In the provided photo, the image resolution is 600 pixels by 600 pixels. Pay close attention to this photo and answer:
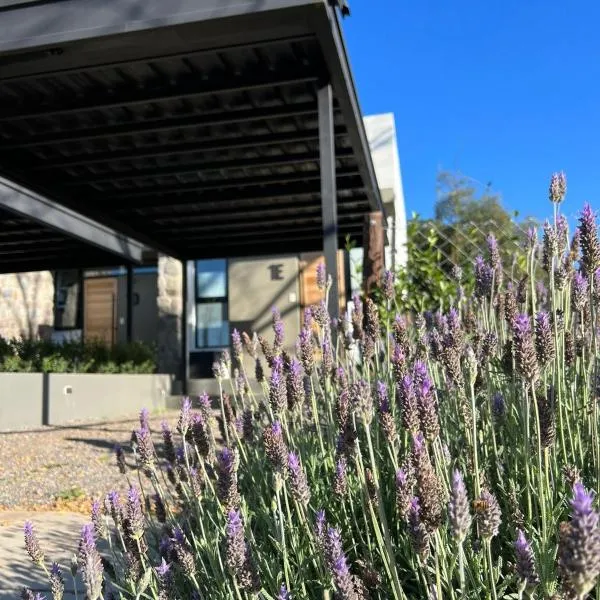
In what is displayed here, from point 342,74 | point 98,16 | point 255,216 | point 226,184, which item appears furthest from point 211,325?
point 98,16

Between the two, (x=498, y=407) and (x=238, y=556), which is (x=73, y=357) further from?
(x=238, y=556)

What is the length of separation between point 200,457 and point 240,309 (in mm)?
11704

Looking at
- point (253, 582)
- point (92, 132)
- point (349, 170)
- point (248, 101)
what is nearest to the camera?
point (253, 582)

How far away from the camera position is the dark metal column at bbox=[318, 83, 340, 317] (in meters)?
5.27

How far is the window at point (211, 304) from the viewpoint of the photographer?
1394 cm

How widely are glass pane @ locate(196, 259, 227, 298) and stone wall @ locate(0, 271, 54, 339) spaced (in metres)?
3.81

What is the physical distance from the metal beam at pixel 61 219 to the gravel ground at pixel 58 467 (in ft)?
8.26

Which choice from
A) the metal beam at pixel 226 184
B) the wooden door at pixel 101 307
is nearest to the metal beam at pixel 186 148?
the metal beam at pixel 226 184

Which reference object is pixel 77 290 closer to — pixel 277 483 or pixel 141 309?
pixel 141 309

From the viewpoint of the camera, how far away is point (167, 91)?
551cm

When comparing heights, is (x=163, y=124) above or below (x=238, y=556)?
Result: above

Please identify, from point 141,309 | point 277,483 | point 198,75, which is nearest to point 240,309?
point 141,309

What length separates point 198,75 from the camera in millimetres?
5422

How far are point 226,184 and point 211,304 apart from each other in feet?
21.2
